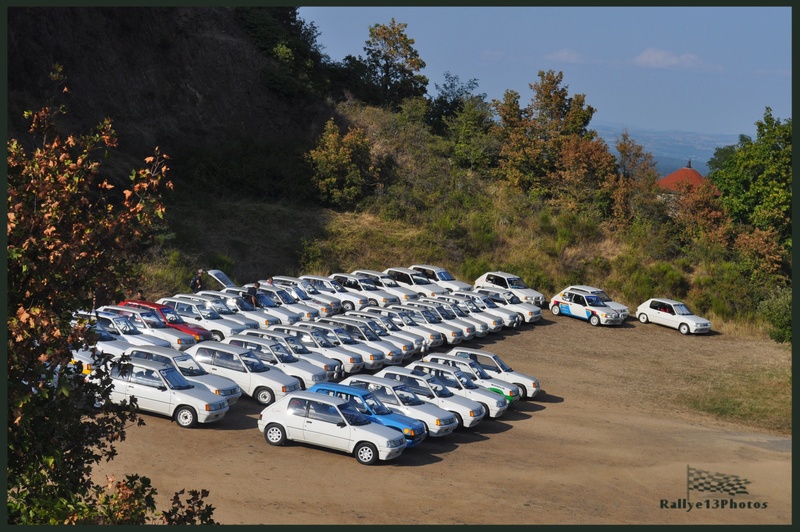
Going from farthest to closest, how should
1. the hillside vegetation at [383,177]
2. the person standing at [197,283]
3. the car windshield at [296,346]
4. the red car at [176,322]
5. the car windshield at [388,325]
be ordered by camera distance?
the hillside vegetation at [383,177], the person standing at [197,283], the car windshield at [388,325], the red car at [176,322], the car windshield at [296,346]

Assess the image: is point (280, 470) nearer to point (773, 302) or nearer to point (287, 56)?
point (773, 302)

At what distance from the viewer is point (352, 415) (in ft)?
68.9

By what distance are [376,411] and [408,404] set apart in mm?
1255

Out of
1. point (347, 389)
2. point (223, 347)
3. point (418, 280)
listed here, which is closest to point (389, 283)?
point (418, 280)

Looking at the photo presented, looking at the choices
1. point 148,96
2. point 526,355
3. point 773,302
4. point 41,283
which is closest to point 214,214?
point 148,96

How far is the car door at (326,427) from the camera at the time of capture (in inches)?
816

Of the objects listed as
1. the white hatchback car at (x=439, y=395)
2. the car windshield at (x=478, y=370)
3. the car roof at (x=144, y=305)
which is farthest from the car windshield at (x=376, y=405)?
the car roof at (x=144, y=305)

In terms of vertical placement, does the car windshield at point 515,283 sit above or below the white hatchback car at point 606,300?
above

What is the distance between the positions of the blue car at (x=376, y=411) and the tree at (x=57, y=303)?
10879 mm

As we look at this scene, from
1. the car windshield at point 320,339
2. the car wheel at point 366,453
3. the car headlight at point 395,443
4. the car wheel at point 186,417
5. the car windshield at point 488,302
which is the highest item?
the car windshield at point 488,302

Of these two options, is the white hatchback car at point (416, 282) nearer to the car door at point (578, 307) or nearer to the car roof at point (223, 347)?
the car door at point (578, 307)

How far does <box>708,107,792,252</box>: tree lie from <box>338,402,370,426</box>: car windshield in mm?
33335

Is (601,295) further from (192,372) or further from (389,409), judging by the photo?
(192,372)

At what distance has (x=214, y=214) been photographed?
4797 cm
